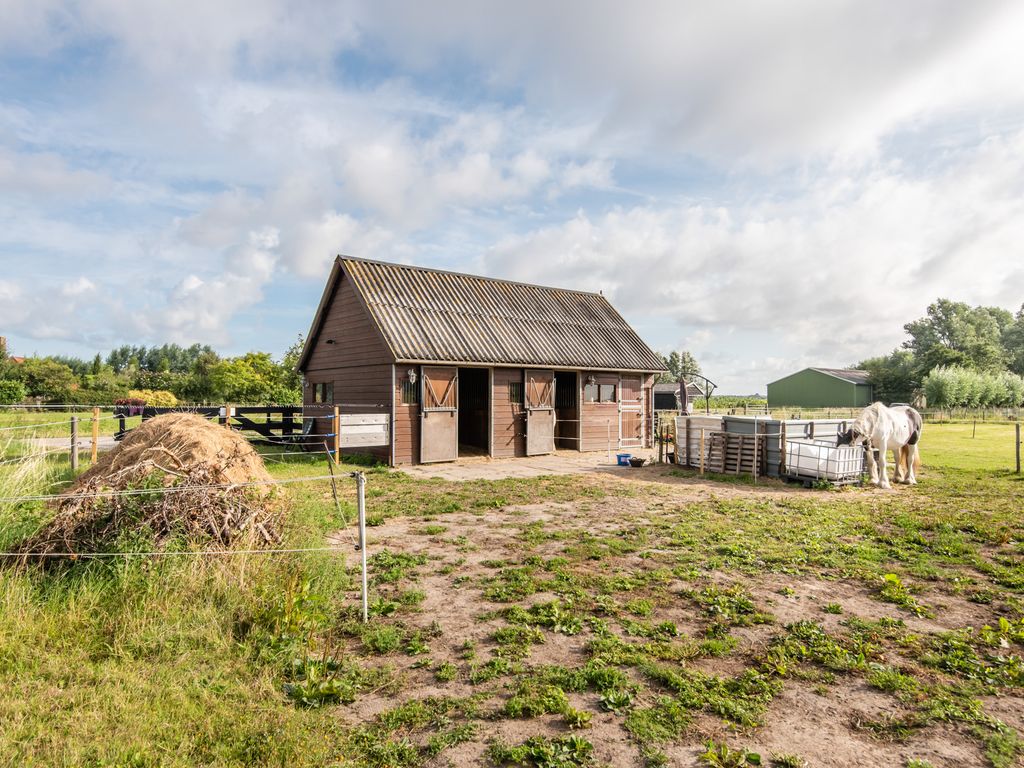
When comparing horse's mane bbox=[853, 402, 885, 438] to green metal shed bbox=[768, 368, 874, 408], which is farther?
green metal shed bbox=[768, 368, 874, 408]

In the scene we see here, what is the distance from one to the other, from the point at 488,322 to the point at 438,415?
13.5ft

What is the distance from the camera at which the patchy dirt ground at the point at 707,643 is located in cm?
336

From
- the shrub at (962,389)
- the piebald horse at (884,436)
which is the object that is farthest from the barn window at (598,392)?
the shrub at (962,389)

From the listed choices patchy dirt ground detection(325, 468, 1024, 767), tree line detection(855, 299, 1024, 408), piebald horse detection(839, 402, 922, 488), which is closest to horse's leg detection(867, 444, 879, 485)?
piebald horse detection(839, 402, 922, 488)

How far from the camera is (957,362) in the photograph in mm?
53281

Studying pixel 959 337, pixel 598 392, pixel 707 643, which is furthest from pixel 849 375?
pixel 707 643

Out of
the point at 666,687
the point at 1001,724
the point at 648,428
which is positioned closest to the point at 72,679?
the point at 666,687

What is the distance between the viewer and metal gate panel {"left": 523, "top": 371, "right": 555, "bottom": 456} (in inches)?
711

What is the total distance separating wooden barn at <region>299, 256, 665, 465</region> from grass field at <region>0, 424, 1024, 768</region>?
8.62m

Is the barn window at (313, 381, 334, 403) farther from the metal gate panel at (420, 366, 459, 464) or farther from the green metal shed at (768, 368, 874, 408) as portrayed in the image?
the green metal shed at (768, 368, 874, 408)

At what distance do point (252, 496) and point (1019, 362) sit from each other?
93010 mm

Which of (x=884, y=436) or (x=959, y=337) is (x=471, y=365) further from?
(x=959, y=337)

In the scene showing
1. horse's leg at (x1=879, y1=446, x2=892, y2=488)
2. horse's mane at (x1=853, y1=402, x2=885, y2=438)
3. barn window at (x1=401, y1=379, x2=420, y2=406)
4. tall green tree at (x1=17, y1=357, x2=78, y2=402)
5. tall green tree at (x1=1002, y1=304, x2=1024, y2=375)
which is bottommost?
horse's leg at (x1=879, y1=446, x2=892, y2=488)

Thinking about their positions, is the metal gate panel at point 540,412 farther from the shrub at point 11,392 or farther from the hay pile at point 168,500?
the shrub at point 11,392
